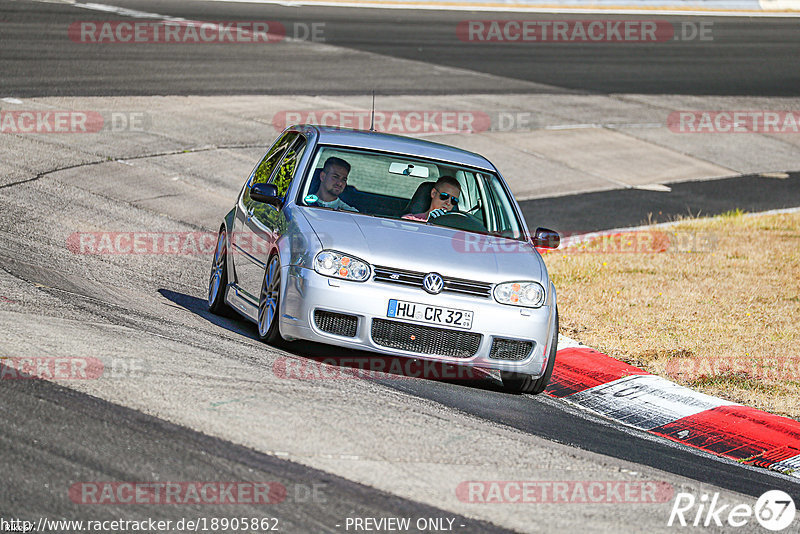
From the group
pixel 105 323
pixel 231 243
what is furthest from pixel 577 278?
pixel 105 323

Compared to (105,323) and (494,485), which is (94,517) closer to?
(494,485)

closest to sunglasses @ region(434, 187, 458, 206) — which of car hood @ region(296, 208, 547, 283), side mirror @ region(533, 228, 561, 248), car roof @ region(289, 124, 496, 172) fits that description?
car roof @ region(289, 124, 496, 172)

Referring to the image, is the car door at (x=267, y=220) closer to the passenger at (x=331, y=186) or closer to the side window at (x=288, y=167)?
the side window at (x=288, y=167)

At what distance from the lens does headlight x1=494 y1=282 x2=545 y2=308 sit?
7621mm

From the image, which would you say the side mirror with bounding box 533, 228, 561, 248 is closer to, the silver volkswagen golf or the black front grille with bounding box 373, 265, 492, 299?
the silver volkswagen golf

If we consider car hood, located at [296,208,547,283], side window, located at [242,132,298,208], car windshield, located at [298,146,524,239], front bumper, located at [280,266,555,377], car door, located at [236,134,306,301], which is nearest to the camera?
front bumper, located at [280,266,555,377]

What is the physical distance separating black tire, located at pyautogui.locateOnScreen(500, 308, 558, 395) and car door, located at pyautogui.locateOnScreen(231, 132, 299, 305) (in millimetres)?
1898

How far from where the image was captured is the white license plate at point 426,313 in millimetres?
7375

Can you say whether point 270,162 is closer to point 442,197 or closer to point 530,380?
point 442,197

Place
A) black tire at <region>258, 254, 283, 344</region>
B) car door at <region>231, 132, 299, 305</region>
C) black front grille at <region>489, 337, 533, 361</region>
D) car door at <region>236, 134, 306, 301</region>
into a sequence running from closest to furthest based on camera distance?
black front grille at <region>489, 337, 533, 361</region> → black tire at <region>258, 254, 283, 344</region> → car door at <region>236, 134, 306, 301</region> → car door at <region>231, 132, 299, 305</region>

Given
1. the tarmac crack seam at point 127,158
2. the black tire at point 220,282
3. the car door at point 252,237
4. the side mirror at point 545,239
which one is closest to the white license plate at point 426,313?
the car door at point 252,237

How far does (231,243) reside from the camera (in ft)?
30.4

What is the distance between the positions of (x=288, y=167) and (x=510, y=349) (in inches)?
96.3

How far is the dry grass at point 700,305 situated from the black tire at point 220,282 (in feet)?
9.86
